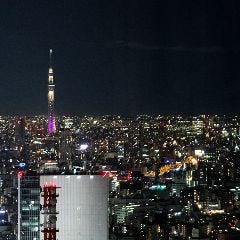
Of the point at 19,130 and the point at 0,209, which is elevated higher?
the point at 19,130

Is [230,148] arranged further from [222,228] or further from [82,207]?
[82,207]

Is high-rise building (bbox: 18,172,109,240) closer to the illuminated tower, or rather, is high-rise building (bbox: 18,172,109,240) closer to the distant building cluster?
the distant building cluster

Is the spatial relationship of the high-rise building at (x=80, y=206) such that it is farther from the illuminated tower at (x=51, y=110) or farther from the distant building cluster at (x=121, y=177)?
the illuminated tower at (x=51, y=110)

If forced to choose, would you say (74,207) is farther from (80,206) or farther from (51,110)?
(51,110)

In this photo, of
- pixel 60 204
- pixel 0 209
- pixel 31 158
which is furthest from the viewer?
pixel 31 158

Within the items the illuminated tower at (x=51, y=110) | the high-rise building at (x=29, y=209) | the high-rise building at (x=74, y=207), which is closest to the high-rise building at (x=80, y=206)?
the high-rise building at (x=74, y=207)

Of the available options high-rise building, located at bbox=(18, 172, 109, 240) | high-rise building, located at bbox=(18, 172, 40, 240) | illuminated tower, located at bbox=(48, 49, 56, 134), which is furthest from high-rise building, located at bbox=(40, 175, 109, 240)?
illuminated tower, located at bbox=(48, 49, 56, 134)

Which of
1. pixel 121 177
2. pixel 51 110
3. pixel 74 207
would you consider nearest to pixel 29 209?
pixel 74 207

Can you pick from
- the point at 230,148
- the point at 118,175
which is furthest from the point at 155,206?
the point at 230,148
